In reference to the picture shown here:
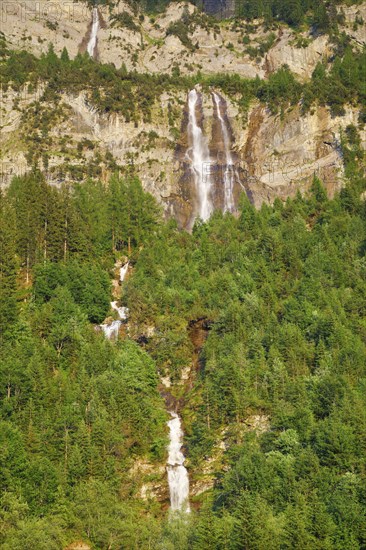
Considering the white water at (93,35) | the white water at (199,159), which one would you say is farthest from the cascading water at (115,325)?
the white water at (93,35)

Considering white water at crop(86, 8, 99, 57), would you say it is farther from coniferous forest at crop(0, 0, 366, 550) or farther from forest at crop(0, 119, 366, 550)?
forest at crop(0, 119, 366, 550)

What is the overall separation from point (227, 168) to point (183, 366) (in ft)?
202

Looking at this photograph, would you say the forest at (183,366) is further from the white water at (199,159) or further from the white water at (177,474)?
the white water at (199,159)

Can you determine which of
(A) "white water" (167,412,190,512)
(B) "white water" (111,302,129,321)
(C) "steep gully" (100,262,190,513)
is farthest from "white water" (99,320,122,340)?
(A) "white water" (167,412,190,512)

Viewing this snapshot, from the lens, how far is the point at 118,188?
116 metres

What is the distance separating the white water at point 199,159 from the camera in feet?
445

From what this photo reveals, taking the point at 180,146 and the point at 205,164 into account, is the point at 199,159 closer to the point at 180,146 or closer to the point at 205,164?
the point at 205,164

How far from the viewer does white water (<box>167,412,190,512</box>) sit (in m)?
72.6

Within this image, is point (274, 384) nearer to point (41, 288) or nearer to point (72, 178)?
point (41, 288)

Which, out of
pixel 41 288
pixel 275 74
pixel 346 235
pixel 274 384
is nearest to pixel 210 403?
pixel 274 384

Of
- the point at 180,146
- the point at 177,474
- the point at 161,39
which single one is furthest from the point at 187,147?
the point at 177,474

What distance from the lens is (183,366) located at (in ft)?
286

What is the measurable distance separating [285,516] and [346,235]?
179 ft

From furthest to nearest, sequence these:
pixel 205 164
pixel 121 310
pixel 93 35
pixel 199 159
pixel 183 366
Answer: pixel 93 35 < pixel 199 159 < pixel 205 164 < pixel 121 310 < pixel 183 366
